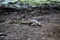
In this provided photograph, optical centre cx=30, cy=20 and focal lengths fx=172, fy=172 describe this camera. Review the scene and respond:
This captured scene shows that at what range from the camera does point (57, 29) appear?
3.74 metres

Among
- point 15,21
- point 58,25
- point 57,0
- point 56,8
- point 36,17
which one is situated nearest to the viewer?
point 58,25

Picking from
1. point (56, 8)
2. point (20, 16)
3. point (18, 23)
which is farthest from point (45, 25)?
point (56, 8)

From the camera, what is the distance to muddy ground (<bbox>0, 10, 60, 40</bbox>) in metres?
3.39

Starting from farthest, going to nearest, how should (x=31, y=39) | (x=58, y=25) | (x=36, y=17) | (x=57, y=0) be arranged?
(x=57, y=0)
(x=36, y=17)
(x=58, y=25)
(x=31, y=39)

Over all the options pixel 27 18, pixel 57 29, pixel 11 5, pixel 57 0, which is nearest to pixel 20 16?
pixel 27 18

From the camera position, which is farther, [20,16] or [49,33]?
[20,16]

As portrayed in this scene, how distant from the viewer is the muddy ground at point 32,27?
3386 mm

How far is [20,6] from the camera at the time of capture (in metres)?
5.51

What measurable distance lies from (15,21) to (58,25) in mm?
1064

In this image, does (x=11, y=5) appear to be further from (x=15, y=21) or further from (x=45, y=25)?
(x=45, y=25)

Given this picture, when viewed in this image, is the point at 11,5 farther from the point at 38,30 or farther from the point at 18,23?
the point at 38,30

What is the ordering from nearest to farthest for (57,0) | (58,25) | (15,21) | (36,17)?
(58,25) → (15,21) → (36,17) → (57,0)

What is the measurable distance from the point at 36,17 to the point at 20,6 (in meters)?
1.05

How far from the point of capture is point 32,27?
12.8 feet
